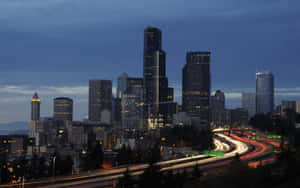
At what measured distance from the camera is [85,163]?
10588 centimetres

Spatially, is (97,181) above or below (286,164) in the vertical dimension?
below

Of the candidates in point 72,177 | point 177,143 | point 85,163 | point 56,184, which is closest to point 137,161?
point 85,163

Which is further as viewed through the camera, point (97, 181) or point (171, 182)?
point (97, 181)

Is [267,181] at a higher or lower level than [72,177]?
higher

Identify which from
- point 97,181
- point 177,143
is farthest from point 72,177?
point 177,143

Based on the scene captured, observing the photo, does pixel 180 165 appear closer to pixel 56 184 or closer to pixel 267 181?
pixel 56 184

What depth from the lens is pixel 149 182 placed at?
5069cm

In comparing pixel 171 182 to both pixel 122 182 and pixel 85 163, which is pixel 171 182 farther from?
pixel 85 163

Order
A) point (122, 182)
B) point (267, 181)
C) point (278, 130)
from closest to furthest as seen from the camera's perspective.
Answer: point (267, 181) < point (122, 182) < point (278, 130)

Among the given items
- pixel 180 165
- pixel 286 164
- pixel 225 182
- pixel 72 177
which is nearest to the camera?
pixel 225 182

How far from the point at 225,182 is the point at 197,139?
434 ft

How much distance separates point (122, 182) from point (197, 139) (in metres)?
117

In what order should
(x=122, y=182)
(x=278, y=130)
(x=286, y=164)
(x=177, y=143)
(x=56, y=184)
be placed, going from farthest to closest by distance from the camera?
(x=177, y=143) → (x=278, y=130) → (x=56, y=184) → (x=122, y=182) → (x=286, y=164)

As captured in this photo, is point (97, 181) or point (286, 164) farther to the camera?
point (97, 181)
